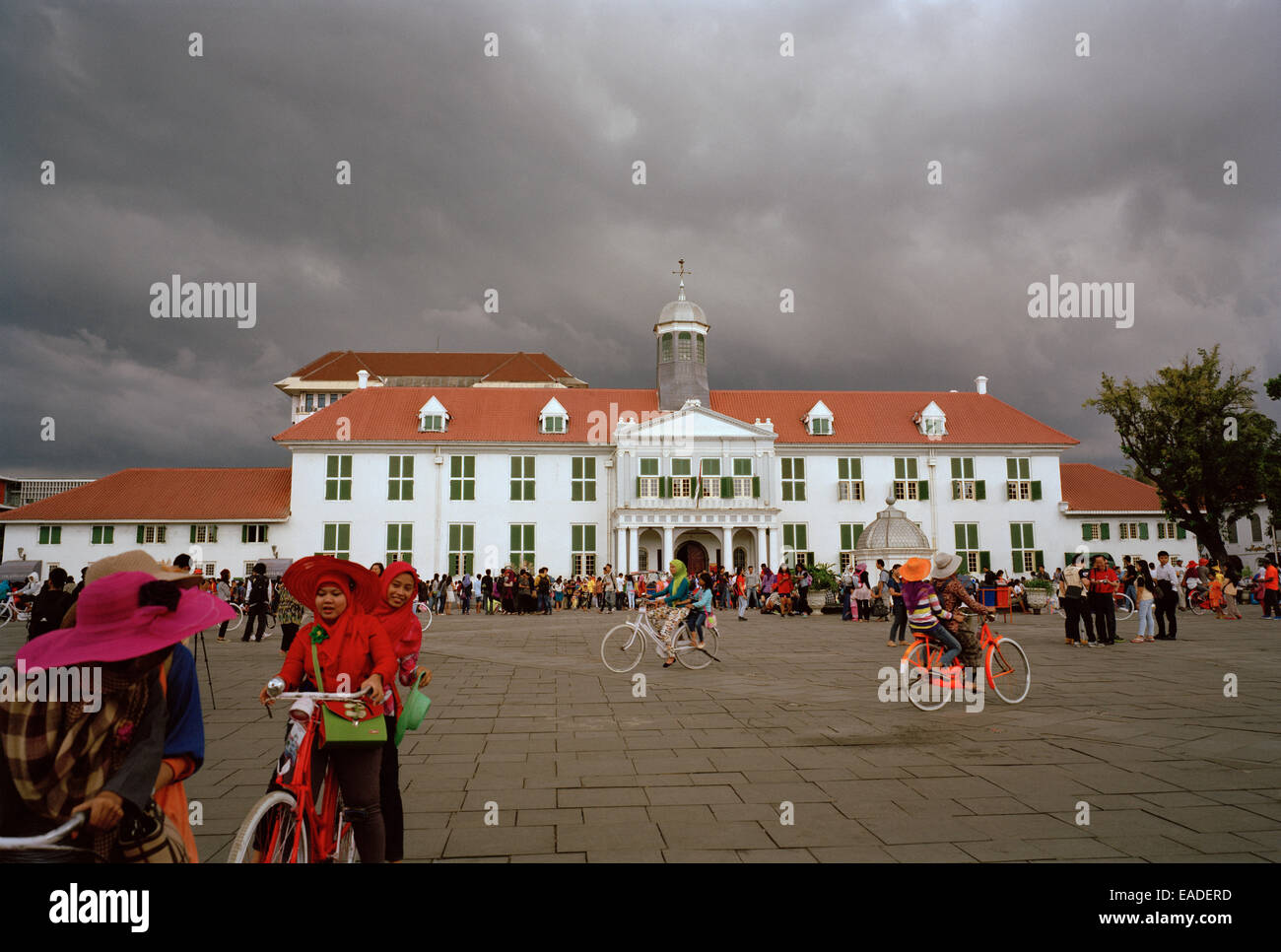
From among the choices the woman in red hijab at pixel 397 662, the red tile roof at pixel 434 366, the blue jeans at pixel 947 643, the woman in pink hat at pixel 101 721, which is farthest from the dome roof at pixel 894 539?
the red tile roof at pixel 434 366

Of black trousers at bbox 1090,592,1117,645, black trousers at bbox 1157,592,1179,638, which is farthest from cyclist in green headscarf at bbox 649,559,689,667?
black trousers at bbox 1157,592,1179,638

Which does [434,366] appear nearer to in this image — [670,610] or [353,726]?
[670,610]

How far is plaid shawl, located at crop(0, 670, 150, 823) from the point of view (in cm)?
231

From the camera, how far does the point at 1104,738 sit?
7000 mm

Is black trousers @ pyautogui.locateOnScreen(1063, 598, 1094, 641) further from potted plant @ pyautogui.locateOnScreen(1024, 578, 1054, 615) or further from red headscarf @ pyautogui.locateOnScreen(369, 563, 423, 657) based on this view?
red headscarf @ pyautogui.locateOnScreen(369, 563, 423, 657)

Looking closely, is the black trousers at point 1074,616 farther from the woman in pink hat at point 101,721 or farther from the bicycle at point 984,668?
the woman in pink hat at point 101,721

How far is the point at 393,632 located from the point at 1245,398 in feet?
148

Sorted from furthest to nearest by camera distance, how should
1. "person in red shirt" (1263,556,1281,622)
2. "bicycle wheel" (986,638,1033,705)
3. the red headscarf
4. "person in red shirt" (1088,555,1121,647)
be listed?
"person in red shirt" (1263,556,1281,622) < "person in red shirt" (1088,555,1121,647) < "bicycle wheel" (986,638,1033,705) < the red headscarf

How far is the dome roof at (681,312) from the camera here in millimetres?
46719

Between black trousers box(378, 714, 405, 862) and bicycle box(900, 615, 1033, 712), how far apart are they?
6133 mm

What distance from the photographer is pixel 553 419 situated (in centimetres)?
4334
